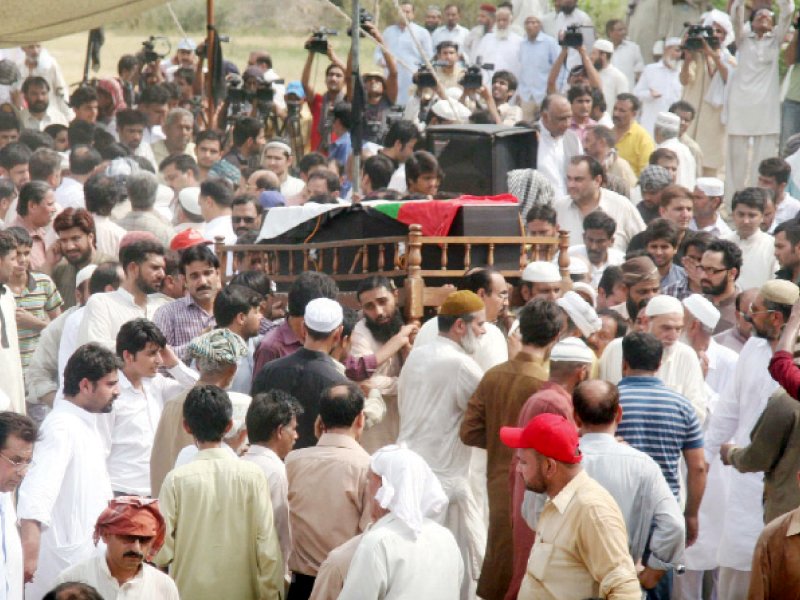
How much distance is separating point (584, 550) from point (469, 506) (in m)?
2.07

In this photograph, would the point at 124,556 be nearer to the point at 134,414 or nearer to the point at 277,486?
the point at 277,486

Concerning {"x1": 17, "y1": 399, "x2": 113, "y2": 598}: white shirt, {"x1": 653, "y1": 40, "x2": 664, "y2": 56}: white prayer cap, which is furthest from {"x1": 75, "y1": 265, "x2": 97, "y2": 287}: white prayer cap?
{"x1": 653, "y1": 40, "x2": 664, "y2": 56}: white prayer cap

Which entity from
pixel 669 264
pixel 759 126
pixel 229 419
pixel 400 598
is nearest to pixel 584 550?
pixel 400 598

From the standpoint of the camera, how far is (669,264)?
31.2ft

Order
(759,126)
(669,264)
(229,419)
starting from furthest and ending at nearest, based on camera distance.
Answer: (759,126) → (669,264) → (229,419)

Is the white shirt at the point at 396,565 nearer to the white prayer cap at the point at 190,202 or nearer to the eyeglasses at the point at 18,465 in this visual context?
the eyeglasses at the point at 18,465

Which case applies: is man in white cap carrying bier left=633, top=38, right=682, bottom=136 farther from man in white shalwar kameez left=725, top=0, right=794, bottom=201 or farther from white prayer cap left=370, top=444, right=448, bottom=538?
white prayer cap left=370, top=444, right=448, bottom=538

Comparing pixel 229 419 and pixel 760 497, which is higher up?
pixel 229 419

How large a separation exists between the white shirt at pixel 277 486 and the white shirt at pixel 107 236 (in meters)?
3.68

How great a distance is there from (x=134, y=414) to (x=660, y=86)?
10.8m

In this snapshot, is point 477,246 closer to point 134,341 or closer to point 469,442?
point 469,442

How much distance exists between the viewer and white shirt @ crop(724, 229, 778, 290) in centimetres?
1020

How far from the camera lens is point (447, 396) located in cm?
709

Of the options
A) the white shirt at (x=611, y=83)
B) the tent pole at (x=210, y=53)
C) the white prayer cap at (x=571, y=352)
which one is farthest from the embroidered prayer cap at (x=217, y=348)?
the white shirt at (x=611, y=83)
